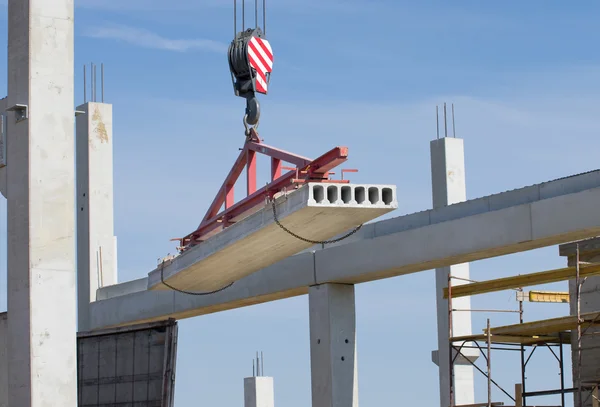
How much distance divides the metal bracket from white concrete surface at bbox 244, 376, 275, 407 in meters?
20.6

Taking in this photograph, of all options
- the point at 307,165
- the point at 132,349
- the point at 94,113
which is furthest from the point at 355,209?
the point at 94,113

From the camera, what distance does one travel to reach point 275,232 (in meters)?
15.4

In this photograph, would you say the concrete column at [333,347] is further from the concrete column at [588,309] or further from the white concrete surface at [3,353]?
the white concrete surface at [3,353]

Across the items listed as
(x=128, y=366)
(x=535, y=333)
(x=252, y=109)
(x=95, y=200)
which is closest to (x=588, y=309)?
(x=535, y=333)

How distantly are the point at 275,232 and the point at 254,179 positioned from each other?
4.02ft

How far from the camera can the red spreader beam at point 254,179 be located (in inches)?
565

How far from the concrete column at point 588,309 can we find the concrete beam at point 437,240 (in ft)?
4.44

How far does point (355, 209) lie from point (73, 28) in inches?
163

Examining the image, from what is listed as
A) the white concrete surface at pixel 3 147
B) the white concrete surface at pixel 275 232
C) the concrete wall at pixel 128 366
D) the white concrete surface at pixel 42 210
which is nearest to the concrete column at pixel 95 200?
the white concrete surface at pixel 275 232

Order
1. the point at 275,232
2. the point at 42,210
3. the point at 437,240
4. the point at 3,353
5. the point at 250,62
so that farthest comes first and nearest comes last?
1. the point at 437,240
2. the point at 250,62
3. the point at 275,232
4. the point at 3,353
5. the point at 42,210

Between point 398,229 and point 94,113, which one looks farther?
point 94,113

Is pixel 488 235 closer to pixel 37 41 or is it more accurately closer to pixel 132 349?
pixel 132 349

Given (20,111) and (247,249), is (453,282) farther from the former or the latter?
(20,111)

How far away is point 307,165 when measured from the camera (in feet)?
47.6
